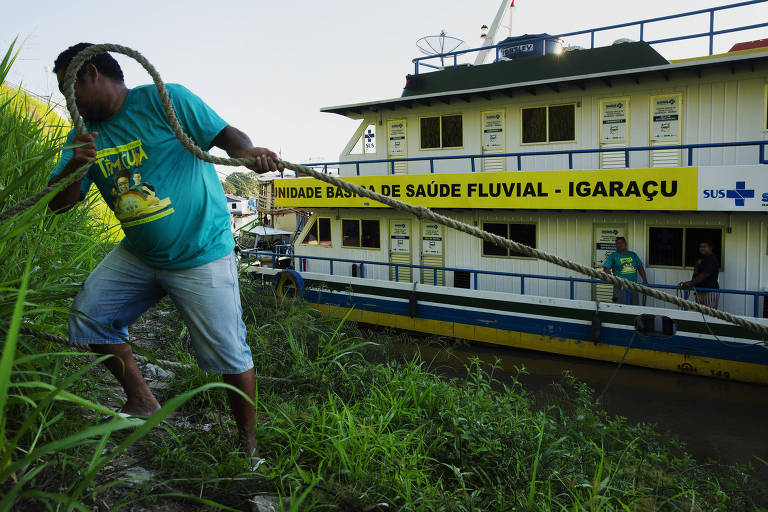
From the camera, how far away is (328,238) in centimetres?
1334

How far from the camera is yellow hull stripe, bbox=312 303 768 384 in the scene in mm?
8141

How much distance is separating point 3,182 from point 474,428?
2856mm

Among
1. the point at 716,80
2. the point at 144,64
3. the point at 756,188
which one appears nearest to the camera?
the point at 144,64

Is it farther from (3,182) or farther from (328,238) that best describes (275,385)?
(328,238)

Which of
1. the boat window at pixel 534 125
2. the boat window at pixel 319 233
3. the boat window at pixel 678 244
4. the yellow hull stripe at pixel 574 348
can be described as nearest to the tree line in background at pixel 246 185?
the boat window at pixel 319 233

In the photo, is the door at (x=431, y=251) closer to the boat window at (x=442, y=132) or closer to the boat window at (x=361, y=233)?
the boat window at (x=361, y=233)

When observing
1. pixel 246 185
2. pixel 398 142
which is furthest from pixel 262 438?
pixel 246 185

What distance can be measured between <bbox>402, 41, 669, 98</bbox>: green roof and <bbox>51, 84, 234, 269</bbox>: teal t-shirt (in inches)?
359

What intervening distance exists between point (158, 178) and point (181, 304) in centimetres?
52

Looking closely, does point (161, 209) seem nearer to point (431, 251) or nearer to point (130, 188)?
point (130, 188)

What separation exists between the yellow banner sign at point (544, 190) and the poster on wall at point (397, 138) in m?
1.25

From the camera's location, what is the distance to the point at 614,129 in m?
10.0

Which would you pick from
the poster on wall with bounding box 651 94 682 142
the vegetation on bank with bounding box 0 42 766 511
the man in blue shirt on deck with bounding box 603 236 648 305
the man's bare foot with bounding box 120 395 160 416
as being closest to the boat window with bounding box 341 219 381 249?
the man in blue shirt on deck with bounding box 603 236 648 305

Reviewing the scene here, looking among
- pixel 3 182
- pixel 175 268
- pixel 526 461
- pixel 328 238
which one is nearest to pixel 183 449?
pixel 175 268
